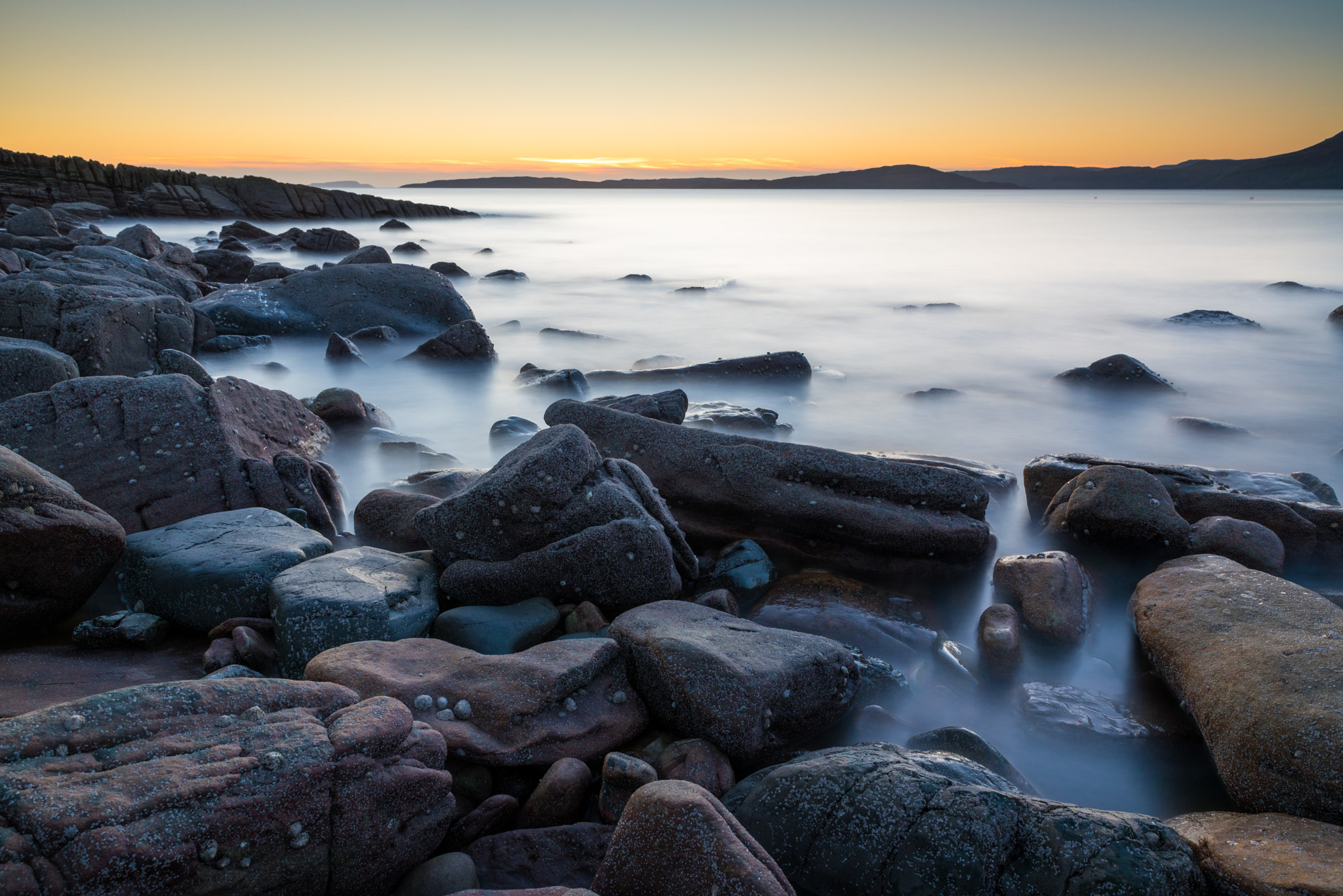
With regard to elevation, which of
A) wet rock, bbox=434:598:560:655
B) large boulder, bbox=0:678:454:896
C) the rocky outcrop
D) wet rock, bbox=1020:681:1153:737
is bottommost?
wet rock, bbox=1020:681:1153:737

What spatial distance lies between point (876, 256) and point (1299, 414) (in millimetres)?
18978

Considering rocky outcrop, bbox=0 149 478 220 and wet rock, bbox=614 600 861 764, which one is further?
rocky outcrop, bbox=0 149 478 220

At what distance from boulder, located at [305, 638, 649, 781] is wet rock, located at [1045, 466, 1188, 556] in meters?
3.00

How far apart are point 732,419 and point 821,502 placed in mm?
2490

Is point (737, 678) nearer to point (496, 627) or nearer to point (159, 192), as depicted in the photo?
point (496, 627)

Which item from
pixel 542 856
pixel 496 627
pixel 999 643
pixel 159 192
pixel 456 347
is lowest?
pixel 999 643

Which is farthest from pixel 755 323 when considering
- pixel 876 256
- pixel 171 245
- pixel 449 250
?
pixel 449 250

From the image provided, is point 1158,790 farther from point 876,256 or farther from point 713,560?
point 876,256

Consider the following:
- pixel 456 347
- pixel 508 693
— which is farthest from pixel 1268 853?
pixel 456 347

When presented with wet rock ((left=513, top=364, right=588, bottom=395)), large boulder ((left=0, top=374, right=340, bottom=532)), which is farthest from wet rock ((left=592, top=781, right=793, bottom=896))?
wet rock ((left=513, top=364, right=588, bottom=395))

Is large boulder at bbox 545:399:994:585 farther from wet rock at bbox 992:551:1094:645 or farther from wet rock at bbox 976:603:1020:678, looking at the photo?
wet rock at bbox 976:603:1020:678

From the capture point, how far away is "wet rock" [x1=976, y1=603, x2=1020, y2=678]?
344 centimetres

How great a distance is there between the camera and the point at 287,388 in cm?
810

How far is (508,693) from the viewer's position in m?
2.44
